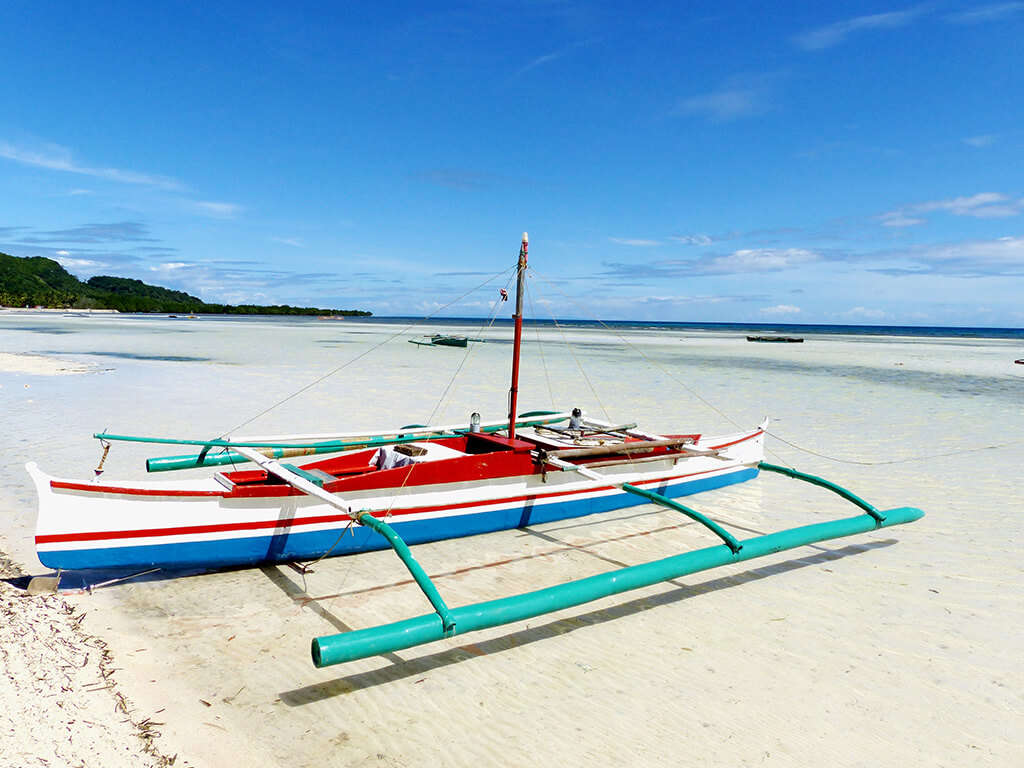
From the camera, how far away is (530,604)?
4430mm

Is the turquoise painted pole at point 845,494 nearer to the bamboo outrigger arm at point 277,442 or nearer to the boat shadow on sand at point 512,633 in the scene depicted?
the boat shadow on sand at point 512,633

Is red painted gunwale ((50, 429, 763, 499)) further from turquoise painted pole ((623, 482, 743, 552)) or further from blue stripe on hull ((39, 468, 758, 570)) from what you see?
turquoise painted pole ((623, 482, 743, 552))

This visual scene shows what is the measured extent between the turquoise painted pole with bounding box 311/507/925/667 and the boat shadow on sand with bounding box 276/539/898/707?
569 millimetres


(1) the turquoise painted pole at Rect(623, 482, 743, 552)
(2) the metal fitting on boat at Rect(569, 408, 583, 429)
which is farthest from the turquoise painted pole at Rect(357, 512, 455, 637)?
(2) the metal fitting on boat at Rect(569, 408, 583, 429)

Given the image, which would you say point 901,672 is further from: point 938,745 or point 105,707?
point 105,707

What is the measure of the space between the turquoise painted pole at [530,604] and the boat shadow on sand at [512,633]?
569 millimetres

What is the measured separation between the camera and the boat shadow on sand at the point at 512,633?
4.33 m

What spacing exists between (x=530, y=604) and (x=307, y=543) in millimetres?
2787

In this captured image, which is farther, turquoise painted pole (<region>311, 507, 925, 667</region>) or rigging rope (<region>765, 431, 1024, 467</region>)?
rigging rope (<region>765, 431, 1024, 467</region>)

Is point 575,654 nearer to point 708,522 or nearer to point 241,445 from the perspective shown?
point 708,522

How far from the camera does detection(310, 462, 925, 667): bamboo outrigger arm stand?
12.4 feet

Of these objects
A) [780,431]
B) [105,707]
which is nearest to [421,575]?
[105,707]

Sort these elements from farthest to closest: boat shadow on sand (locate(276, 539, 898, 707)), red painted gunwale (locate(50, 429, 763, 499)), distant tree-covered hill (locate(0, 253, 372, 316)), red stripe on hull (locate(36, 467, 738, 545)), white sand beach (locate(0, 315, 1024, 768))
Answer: distant tree-covered hill (locate(0, 253, 372, 316)) < red painted gunwale (locate(50, 429, 763, 499)) < red stripe on hull (locate(36, 467, 738, 545)) < boat shadow on sand (locate(276, 539, 898, 707)) < white sand beach (locate(0, 315, 1024, 768))

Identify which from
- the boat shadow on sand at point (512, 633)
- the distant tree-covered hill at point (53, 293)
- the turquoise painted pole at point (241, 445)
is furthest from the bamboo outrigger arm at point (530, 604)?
the distant tree-covered hill at point (53, 293)
